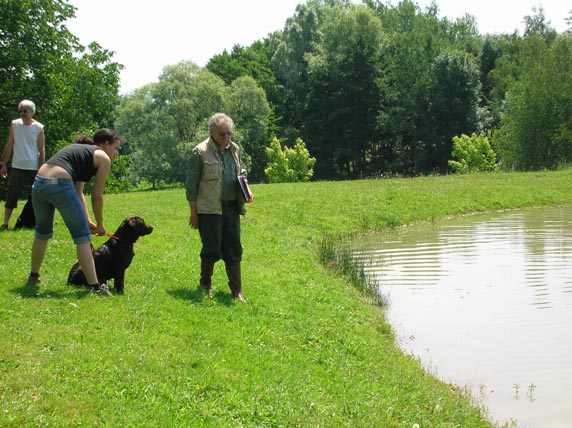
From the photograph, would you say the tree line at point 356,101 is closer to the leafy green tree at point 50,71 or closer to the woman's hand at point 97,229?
the leafy green tree at point 50,71

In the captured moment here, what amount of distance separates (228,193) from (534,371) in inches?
163

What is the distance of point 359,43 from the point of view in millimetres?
61406

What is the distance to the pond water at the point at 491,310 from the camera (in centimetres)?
751

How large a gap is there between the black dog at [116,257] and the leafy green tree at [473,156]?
36.8m

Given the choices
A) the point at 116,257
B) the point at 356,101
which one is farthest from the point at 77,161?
the point at 356,101

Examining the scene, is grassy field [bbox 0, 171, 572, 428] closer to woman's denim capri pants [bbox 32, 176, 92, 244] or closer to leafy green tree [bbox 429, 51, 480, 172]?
woman's denim capri pants [bbox 32, 176, 92, 244]

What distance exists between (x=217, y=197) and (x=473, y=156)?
37.7m

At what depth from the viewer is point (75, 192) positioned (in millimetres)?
7848

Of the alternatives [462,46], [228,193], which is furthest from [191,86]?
[228,193]

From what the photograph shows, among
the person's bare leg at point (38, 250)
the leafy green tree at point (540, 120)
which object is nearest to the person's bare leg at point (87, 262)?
the person's bare leg at point (38, 250)

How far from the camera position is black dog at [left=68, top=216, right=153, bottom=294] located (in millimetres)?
8523

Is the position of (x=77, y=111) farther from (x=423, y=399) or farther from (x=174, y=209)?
(x=423, y=399)

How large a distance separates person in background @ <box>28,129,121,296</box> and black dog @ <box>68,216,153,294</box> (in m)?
0.21

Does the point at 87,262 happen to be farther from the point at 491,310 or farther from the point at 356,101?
the point at 356,101
